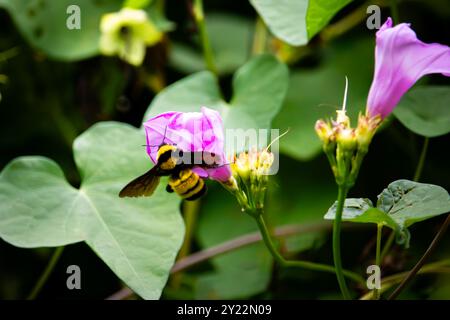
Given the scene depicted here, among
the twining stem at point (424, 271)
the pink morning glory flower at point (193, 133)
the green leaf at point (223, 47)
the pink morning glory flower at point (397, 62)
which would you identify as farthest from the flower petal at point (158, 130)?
the green leaf at point (223, 47)

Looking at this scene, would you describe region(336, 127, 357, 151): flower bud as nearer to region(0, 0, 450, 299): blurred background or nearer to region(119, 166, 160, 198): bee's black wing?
region(119, 166, 160, 198): bee's black wing

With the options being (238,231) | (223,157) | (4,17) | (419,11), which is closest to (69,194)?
(223,157)

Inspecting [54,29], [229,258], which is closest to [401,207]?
[229,258]

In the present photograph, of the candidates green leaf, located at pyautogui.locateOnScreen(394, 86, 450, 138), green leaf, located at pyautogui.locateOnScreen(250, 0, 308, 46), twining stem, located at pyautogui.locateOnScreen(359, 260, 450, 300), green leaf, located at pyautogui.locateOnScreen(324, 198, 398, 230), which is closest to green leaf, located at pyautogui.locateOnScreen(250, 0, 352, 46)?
green leaf, located at pyautogui.locateOnScreen(250, 0, 308, 46)

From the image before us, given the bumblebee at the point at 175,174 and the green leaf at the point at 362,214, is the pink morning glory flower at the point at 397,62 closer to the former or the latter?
the green leaf at the point at 362,214

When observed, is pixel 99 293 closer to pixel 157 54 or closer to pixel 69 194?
pixel 69 194

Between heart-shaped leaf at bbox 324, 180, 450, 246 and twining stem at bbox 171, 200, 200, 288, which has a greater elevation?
heart-shaped leaf at bbox 324, 180, 450, 246
